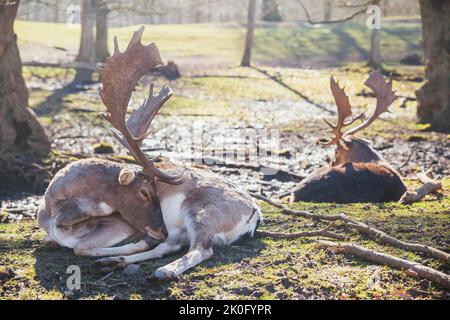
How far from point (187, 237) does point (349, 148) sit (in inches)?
175

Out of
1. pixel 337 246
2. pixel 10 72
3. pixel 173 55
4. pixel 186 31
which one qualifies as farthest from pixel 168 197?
pixel 186 31

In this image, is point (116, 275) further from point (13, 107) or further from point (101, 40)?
point (101, 40)

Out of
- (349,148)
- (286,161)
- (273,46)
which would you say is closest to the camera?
(349,148)

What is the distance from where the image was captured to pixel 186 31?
36156 millimetres

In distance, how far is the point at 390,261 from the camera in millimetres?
5445

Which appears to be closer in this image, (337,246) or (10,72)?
(337,246)

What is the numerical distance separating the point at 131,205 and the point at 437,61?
1054 centimetres

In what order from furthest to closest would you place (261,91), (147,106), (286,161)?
(261,91)
(286,161)
(147,106)

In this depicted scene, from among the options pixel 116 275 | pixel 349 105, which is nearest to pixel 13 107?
pixel 349 105

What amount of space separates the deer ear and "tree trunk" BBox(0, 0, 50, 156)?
4731mm

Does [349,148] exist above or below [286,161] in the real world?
above

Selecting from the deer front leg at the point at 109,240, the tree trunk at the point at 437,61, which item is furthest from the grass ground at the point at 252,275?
the tree trunk at the point at 437,61

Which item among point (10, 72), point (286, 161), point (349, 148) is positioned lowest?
point (286, 161)

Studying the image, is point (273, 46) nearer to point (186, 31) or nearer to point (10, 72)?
point (186, 31)
